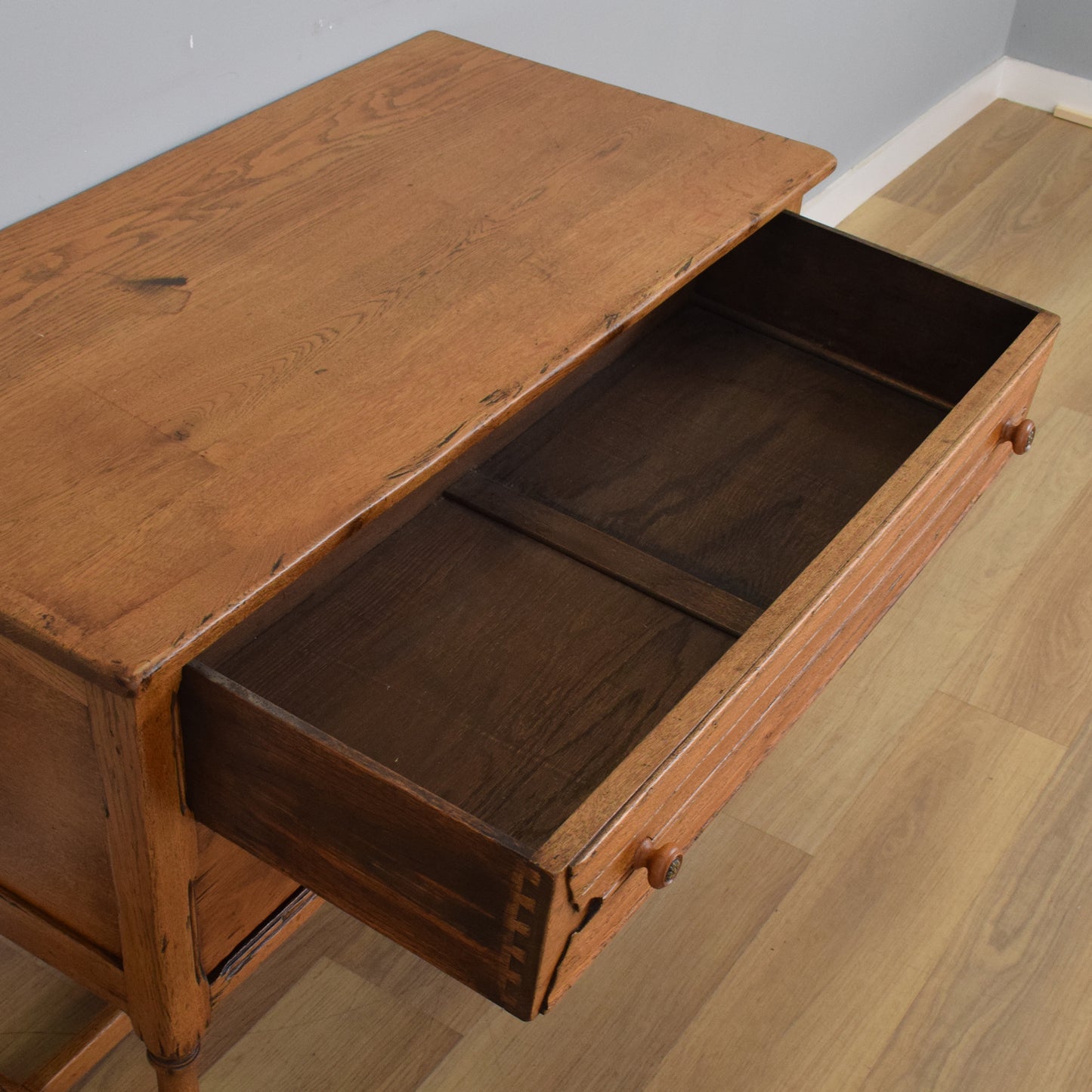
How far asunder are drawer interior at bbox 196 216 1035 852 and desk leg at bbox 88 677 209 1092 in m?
0.11

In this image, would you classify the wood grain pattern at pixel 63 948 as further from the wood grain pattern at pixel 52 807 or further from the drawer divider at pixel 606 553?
the drawer divider at pixel 606 553

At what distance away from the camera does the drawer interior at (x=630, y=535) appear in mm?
952

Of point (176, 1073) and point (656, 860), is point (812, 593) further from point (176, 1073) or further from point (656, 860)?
point (176, 1073)

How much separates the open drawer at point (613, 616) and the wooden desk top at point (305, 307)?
88 millimetres

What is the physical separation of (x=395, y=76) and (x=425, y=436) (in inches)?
23.3

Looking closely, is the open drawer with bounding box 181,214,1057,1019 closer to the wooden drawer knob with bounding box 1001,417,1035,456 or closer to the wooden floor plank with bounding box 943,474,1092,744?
the wooden drawer knob with bounding box 1001,417,1035,456

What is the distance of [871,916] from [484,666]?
1.87 feet

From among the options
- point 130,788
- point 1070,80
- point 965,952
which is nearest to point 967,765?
point 965,952

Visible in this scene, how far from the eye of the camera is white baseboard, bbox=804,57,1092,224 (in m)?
2.49

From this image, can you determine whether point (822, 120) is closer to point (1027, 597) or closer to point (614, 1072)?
point (1027, 597)

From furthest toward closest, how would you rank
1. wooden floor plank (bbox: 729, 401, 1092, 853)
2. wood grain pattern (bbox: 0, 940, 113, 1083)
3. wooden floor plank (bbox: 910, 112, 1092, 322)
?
wooden floor plank (bbox: 910, 112, 1092, 322), wooden floor plank (bbox: 729, 401, 1092, 853), wood grain pattern (bbox: 0, 940, 113, 1083)

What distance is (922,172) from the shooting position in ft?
8.97

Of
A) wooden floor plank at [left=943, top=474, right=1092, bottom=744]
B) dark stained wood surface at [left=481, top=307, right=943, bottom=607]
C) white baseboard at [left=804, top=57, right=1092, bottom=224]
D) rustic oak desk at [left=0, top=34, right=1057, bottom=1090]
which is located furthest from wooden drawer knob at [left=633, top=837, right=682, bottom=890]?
white baseboard at [left=804, top=57, right=1092, bottom=224]

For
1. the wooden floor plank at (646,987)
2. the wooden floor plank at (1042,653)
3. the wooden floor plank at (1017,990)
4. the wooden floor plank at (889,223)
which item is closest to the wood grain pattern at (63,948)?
the wooden floor plank at (646,987)
